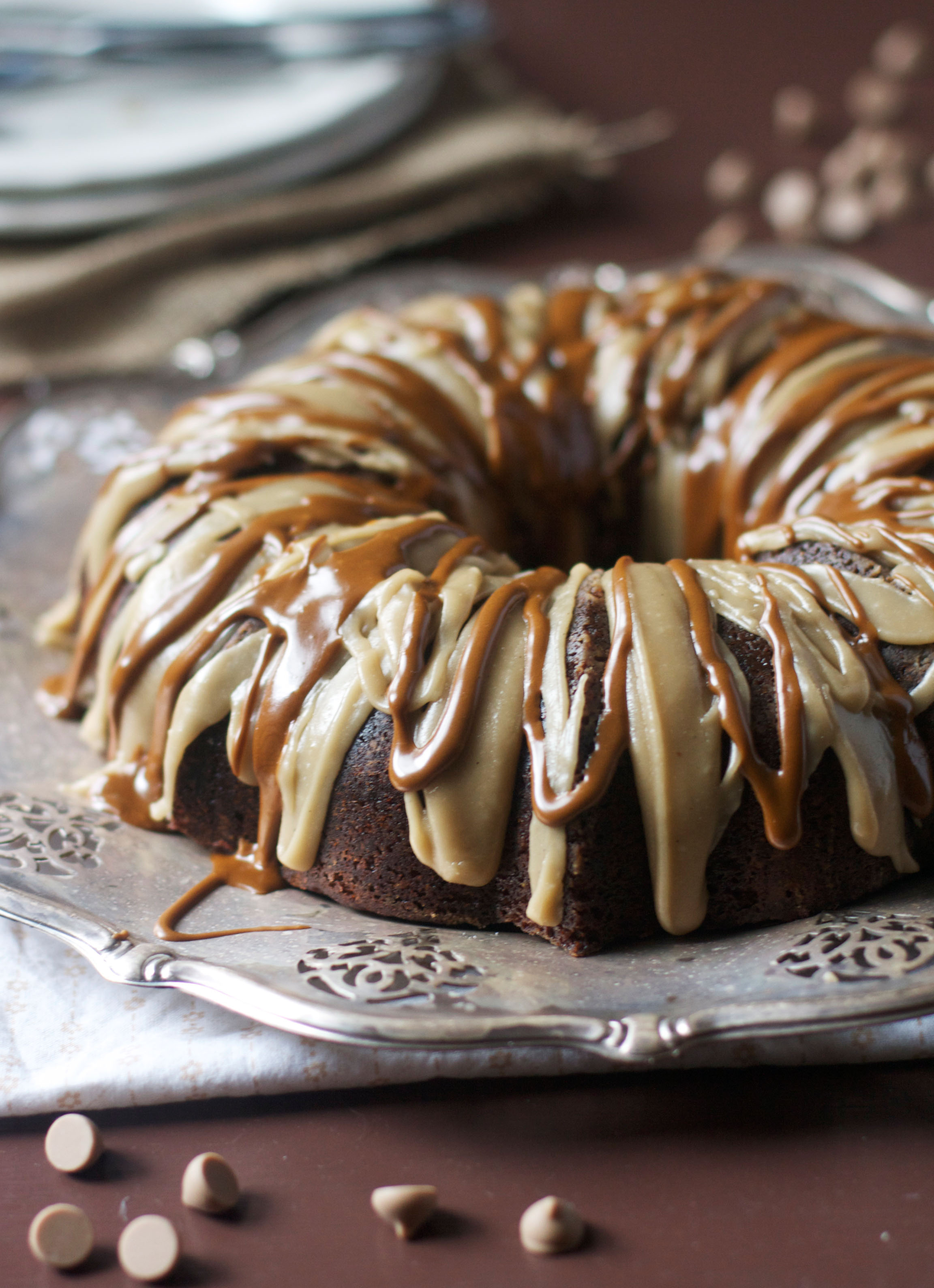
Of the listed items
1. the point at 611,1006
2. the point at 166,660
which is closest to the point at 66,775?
the point at 166,660

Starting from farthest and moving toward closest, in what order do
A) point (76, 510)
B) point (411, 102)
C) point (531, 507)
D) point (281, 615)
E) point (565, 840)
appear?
1. point (411, 102)
2. point (76, 510)
3. point (531, 507)
4. point (281, 615)
5. point (565, 840)

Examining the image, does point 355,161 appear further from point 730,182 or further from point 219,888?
point 219,888

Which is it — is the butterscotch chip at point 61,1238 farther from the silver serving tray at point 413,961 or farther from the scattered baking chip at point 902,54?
the scattered baking chip at point 902,54

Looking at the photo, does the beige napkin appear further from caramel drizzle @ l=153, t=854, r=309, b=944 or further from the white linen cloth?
the white linen cloth

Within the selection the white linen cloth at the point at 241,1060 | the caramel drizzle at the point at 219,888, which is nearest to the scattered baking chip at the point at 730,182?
the caramel drizzle at the point at 219,888

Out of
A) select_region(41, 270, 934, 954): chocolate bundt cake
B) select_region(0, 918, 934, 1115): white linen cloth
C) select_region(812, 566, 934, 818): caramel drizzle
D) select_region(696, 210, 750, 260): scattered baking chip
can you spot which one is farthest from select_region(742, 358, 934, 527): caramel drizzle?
select_region(696, 210, 750, 260): scattered baking chip

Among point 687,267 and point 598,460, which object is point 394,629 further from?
point 687,267
